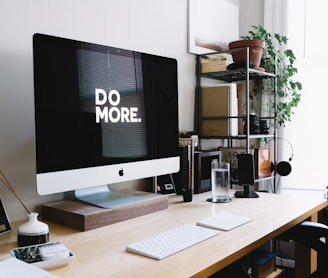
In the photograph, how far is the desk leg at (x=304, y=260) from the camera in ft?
5.53

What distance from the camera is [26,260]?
924mm

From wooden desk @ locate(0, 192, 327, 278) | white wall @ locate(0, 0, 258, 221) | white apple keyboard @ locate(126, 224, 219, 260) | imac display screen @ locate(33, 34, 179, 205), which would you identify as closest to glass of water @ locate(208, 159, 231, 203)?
wooden desk @ locate(0, 192, 327, 278)

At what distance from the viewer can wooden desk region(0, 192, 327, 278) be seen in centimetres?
93

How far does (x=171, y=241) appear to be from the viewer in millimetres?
1119

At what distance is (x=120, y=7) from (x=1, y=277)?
1359 millimetres

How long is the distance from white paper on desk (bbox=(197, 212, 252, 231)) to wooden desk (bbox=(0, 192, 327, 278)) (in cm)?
3

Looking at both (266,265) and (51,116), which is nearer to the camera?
(51,116)

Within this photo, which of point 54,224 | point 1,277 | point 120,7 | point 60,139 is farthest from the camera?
point 120,7

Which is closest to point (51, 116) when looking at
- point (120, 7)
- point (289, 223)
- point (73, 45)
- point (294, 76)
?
point (73, 45)

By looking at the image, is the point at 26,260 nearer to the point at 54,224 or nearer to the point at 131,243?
the point at 131,243

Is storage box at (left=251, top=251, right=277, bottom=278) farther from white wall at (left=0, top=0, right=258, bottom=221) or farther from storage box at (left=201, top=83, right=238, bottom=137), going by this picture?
white wall at (left=0, top=0, right=258, bottom=221)

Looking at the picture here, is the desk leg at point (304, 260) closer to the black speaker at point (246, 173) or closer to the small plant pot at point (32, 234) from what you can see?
the black speaker at point (246, 173)

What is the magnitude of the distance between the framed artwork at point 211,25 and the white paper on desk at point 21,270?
66.5 inches

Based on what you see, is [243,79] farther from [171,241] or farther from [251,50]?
[171,241]
